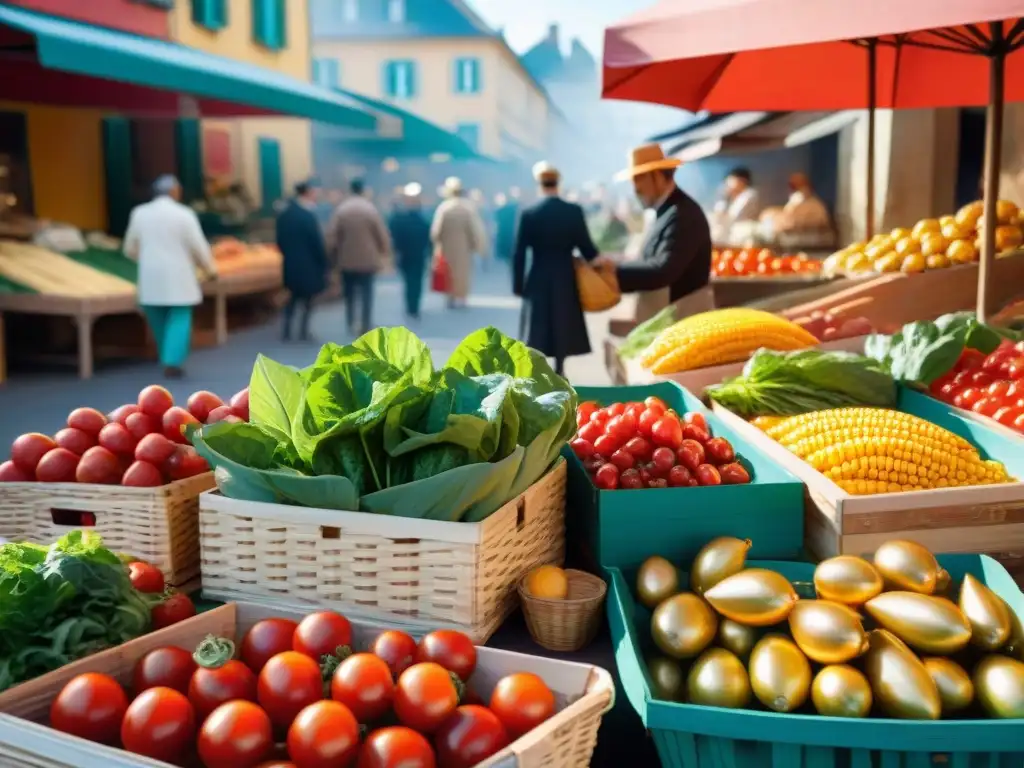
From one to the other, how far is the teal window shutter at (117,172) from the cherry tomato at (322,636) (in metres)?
14.4

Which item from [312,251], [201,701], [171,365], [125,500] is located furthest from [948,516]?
[312,251]

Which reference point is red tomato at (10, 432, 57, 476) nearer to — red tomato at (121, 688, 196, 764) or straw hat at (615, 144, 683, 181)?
red tomato at (121, 688, 196, 764)

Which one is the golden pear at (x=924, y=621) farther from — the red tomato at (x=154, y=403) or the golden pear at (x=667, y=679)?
the red tomato at (x=154, y=403)

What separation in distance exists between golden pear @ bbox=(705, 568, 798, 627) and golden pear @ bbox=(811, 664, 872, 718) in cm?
17

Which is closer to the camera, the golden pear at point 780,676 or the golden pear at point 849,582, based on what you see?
the golden pear at point 780,676

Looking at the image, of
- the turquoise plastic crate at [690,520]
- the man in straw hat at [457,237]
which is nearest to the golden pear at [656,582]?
the turquoise plastic crate at [690,520]

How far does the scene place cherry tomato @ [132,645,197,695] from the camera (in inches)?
73.8

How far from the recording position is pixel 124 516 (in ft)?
8.16

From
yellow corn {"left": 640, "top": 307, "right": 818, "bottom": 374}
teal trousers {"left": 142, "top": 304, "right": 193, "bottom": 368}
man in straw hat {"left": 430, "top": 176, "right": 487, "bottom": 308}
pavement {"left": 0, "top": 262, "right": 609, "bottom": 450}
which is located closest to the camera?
yellow corn {"left": 640, "top": 307, "right": 818, "bottom": 374}

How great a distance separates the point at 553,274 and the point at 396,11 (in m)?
40.4

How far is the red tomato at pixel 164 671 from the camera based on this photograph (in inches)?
73.8

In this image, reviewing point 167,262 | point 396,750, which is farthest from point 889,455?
point 167,262

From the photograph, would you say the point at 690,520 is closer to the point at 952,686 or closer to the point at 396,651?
the point at 952,686

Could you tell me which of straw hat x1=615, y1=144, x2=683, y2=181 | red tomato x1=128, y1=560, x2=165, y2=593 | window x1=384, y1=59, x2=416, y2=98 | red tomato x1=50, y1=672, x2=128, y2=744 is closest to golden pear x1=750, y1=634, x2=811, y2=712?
red tomato x1=50, y1=672, x2=128, y2=744
